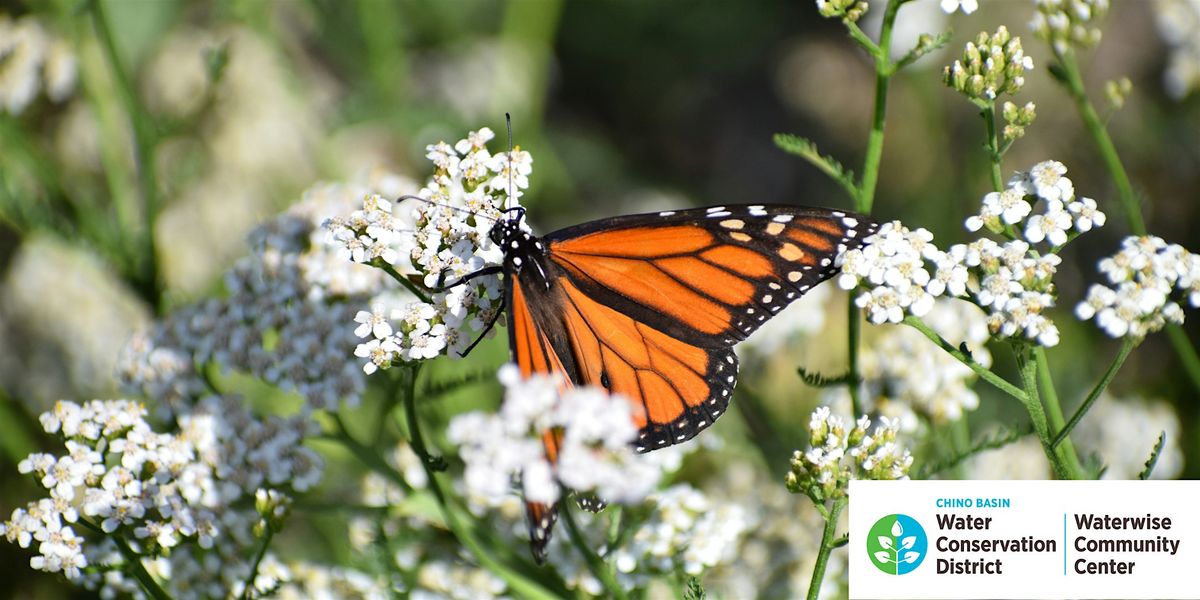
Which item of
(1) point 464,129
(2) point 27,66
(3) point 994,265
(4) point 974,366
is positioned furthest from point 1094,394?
(2) point 27,66

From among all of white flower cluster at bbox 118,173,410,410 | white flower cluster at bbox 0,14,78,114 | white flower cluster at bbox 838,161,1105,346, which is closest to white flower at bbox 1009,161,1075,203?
white flower cluster at bbox 838,161,1105,346

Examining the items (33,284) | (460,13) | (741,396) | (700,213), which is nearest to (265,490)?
(700,213)

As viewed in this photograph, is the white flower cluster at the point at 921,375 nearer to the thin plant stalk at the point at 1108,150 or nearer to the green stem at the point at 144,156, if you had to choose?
the thin plant stalk at the point at 1108,150

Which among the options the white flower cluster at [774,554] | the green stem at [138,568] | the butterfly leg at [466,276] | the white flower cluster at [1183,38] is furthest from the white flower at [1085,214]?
the green stem at [138,568]

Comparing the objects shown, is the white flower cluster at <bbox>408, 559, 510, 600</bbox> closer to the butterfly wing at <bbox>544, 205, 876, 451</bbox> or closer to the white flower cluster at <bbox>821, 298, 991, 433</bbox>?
the butterfly wing at <bbox>544, 205, 876, 451</bbox>

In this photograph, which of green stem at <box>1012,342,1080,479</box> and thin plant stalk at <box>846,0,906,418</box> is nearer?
green stem at <box>1012,342,1080,479</box>

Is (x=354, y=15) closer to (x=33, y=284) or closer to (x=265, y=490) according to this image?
(x=33, y=284)

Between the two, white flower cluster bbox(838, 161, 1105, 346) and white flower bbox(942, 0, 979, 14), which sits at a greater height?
white flower bbox(942, 0, 979, 14)

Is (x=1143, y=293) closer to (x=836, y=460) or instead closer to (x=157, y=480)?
(x=836, y=460)
